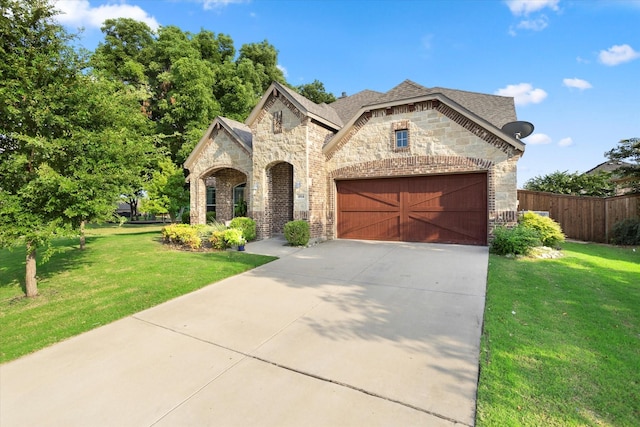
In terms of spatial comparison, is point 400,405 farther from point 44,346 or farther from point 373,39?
point 373,39

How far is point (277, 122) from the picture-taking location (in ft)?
37.3

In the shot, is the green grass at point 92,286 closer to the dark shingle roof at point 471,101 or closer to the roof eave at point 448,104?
the roof eave at point 448,104

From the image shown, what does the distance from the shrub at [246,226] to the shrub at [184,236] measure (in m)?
1.37

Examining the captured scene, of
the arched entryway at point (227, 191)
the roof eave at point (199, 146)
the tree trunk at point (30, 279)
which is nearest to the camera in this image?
the tree trunk at point (30, 279)

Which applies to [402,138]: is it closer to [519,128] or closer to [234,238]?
[519,128]

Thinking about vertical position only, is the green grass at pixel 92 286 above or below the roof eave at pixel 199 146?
below

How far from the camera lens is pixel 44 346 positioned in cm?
362

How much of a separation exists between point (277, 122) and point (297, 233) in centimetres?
462

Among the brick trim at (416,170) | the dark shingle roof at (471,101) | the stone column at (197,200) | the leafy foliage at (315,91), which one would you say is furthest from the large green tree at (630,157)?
the leafy foliage at (315,91)

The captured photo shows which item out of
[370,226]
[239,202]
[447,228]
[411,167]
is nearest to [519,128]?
[411,167]

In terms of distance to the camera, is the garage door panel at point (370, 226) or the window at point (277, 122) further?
the window at point (277, 122)

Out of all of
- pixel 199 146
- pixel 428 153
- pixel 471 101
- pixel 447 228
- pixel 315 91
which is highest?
pixel 315 91

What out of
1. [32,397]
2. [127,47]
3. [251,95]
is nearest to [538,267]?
[32,397]

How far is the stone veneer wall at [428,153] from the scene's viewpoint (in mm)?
9156
